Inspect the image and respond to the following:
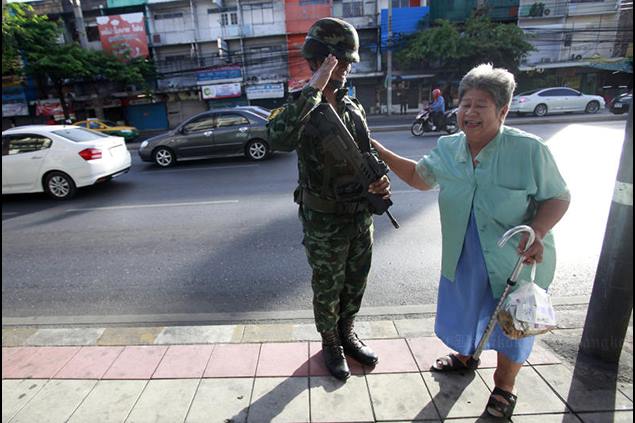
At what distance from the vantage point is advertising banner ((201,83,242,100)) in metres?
24.9

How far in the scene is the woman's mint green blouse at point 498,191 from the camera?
1.64 metres

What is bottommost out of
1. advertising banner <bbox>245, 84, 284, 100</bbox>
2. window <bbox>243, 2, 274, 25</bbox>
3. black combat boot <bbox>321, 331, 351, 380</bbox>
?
black combat boot <bbox>321, 331, 351, 380</bbox>

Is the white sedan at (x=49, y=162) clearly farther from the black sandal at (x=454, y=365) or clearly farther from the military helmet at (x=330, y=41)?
the black sandal at (x=454, y=365)

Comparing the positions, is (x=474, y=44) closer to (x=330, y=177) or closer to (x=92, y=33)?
(x=330, y=177)

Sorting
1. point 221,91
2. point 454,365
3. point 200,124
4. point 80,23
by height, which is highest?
point 80,23

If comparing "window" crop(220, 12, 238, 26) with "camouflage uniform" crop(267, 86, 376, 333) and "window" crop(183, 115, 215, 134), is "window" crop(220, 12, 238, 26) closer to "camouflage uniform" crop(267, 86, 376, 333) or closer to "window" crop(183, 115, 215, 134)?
"window" crop(183, 115, 215, 134)

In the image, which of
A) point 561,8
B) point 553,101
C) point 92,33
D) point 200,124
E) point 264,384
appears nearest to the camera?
point 264,384

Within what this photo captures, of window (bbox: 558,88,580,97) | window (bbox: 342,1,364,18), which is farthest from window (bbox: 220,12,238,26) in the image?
window (bbox: 558,88,580,97)

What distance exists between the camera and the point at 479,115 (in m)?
1.64

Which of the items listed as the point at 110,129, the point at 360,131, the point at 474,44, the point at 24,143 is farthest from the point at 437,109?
the point at 110,129

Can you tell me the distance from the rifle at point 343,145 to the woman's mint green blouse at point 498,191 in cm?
32

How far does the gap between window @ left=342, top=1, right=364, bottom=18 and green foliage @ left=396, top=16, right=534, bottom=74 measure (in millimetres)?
4426

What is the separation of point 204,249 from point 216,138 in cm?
547

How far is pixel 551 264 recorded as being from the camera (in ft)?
5.78
